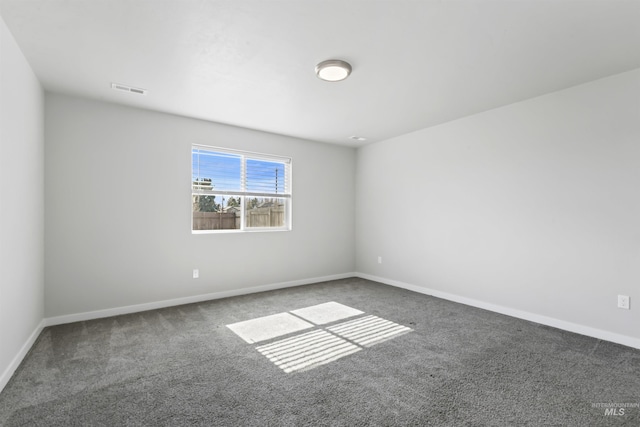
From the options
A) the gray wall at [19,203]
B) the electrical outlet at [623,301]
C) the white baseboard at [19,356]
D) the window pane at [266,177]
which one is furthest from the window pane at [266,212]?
the electrical outlet at [623,301]

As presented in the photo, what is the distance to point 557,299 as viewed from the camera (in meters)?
3.32

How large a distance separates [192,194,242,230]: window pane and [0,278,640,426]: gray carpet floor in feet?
4.70

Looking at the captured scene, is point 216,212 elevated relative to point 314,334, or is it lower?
elevated

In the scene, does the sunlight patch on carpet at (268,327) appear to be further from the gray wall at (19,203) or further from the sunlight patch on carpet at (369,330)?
the gray wall at (19,203)

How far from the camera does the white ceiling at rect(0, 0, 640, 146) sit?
79.7 inches

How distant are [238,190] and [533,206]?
3.82m

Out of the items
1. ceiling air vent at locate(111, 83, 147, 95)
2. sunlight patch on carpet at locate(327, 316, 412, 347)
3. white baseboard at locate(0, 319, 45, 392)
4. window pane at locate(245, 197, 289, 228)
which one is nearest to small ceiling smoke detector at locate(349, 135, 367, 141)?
window pane at locate(245, 197, 289, 228)

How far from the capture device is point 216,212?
4.51 metres

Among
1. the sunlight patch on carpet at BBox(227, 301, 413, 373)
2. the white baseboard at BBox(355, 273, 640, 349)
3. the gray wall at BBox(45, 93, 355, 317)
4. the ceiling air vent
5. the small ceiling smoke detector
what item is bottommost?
the sunlight patch on carpet at BBox(227, 301, 413, 373)

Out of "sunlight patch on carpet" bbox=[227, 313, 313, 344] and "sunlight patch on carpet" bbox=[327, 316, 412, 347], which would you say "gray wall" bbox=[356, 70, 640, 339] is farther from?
"sunlight patch on carpet" bbox=[227, 313, 313, 344]

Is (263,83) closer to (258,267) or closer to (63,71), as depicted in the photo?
(63,71)

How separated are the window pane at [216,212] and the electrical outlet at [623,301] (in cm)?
446

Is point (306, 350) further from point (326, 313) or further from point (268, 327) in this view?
point (326, 313)

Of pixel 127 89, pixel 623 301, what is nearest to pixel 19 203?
pixel 127 89
